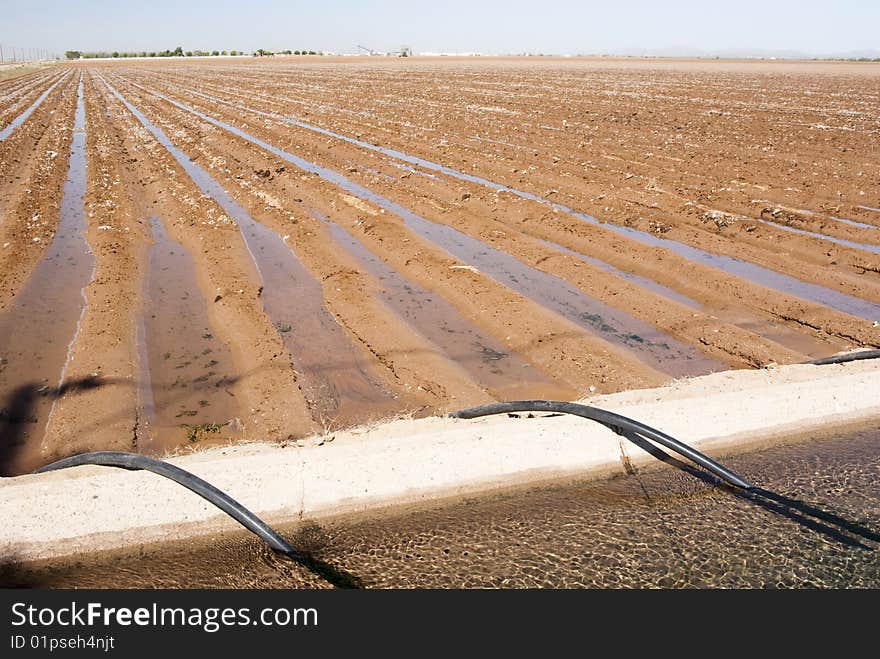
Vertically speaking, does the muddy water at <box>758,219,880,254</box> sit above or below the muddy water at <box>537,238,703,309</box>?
above

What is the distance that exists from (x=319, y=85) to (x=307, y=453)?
39.0m

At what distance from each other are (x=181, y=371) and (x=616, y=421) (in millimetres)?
3291

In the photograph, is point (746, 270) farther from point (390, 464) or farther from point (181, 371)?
point (181, 371)

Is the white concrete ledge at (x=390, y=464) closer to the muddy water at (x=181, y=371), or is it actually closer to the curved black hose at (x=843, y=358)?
the curved black hose at (x=843, y=358)

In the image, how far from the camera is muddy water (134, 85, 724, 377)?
5.66 m

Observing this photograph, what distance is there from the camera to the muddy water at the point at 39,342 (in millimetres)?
4434

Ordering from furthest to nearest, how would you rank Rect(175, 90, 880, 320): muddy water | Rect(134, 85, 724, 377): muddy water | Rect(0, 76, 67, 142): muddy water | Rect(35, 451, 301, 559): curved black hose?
Rect(0, 76, 67, 142): muddy water
Rect(175, 90, 880, 320): muddy water
Rect(134, 85, 724, 377): muddy water
Rect(35, 451, 301, 559): curved black hose

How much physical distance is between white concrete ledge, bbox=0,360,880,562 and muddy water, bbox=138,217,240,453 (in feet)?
1.74

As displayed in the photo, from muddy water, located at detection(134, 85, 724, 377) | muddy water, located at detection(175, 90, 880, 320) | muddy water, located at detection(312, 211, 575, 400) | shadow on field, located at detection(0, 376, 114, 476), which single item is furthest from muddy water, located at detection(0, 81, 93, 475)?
muddy water, located at detection(175, 90, 880, 320)

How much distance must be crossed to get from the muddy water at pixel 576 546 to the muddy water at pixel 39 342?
1380 millimetres

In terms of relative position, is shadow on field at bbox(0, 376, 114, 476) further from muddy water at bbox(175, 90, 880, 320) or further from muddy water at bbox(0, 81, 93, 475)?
muddy water at bbox(175, 90, 880, 320)

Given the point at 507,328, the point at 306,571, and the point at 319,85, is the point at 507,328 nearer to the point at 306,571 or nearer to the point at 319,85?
the point at 306,571

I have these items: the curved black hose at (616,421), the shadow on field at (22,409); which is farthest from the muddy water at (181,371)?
the curved black hose at (616,421)

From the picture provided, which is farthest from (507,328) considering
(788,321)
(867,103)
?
(867,103)
